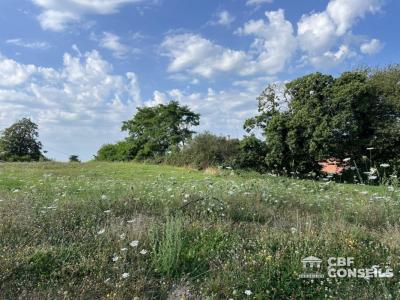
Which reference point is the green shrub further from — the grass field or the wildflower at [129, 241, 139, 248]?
the wildflower at [129, 241, 139, 248]

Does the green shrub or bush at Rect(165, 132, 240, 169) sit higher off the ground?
bush at Rect(165, 132, 240, 169)

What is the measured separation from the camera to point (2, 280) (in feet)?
12.8

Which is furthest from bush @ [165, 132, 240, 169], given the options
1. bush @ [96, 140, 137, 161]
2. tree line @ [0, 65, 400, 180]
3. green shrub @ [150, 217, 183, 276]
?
green shrub @ [150, 217, 183, 276]

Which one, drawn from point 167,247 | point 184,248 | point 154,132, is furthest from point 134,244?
point 154,132

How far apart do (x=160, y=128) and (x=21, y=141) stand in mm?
18432

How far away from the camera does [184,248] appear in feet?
15.0

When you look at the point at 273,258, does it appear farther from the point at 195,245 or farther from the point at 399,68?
the point at 399,68

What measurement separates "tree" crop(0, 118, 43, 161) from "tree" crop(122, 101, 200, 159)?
12.7 meters

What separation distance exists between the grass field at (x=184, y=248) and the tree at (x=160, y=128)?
31.3m

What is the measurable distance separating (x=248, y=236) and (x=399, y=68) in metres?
28.3

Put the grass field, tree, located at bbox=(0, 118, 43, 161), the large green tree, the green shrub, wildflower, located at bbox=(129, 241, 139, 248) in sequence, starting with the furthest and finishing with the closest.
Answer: tree, located at bbox=(0, 118, 43, 161), the large green tree, wildflower, located at bbox=(129, 241, 139, 248), the green shrub, the grass field

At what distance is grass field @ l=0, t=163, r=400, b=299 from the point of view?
3857mm

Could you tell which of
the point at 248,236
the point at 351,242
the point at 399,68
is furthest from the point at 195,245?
the point at 399,68

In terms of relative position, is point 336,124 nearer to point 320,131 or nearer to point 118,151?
Result: point 320,131
